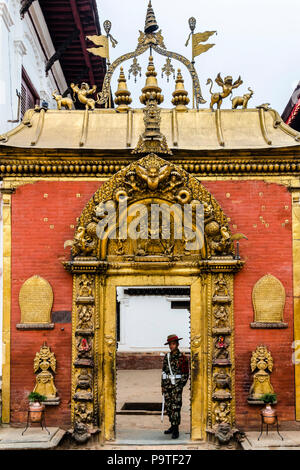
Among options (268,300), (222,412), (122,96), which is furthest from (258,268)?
(122,96)

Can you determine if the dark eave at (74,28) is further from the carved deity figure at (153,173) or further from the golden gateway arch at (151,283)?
the golden gateway arch at (151,283)

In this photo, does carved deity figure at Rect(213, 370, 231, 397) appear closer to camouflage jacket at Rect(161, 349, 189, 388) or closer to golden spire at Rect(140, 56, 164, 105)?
camouflage jacket at Rect(161, 349, 189, 388)

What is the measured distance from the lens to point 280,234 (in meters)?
8.85

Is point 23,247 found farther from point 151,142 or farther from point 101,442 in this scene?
point 101,442

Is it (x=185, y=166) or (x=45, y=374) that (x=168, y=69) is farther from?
(x=45, y=374)

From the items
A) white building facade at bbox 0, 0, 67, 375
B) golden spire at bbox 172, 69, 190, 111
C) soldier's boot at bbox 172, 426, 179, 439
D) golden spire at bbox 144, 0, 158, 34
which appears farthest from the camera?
white building facade at bbox 0, 0, 67, 375

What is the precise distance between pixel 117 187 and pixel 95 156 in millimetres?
658

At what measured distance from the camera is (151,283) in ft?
28.6

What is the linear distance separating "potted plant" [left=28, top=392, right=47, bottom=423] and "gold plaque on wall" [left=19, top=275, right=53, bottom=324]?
1135 millimetres

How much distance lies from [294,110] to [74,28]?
23.4 feet

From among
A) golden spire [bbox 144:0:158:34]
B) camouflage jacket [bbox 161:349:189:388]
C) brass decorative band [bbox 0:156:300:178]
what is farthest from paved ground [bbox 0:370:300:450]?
golden spire [bbox 144:0:158:34]

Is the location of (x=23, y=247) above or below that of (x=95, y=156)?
below

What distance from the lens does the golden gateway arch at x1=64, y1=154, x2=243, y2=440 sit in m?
8.53
